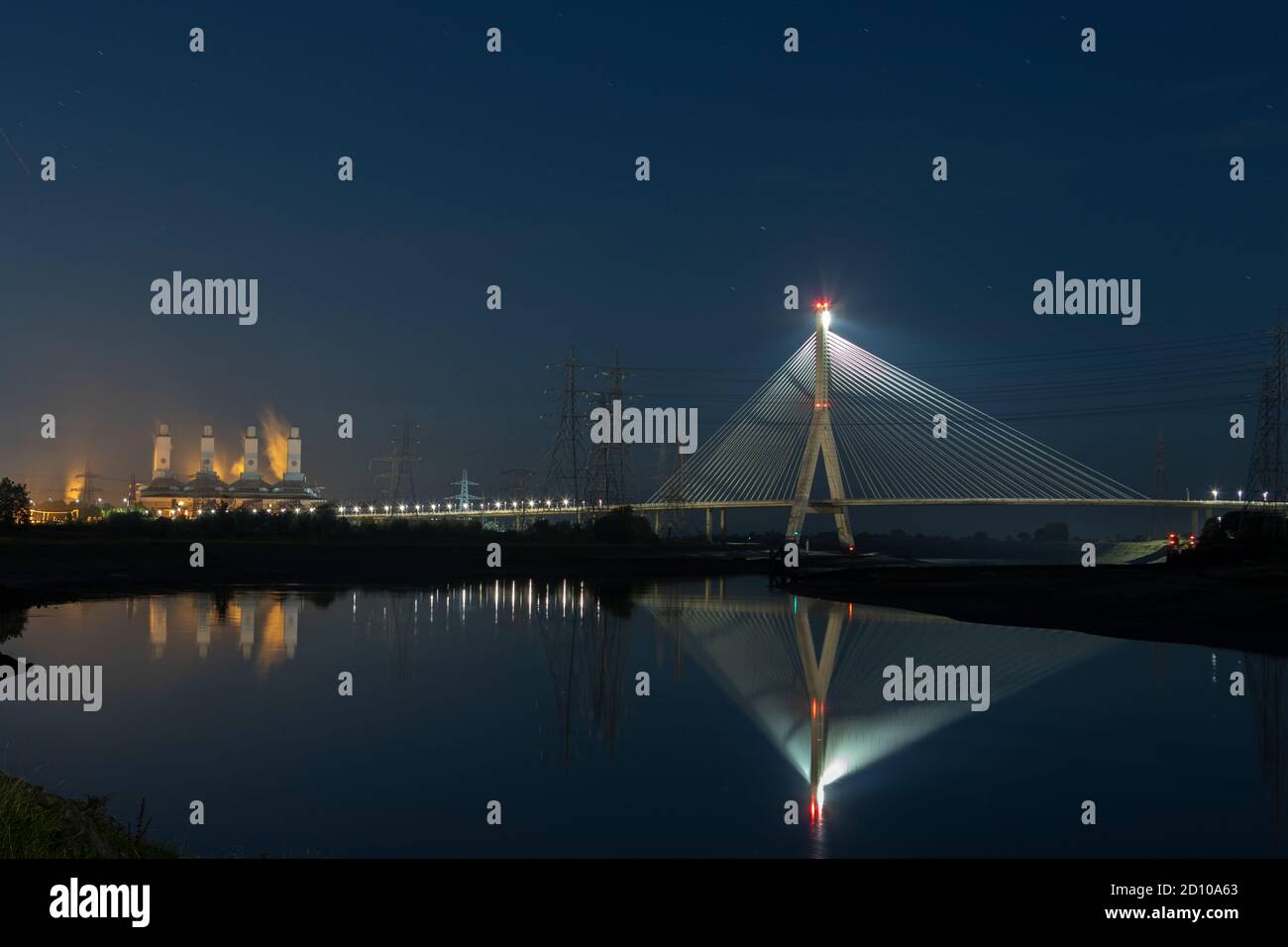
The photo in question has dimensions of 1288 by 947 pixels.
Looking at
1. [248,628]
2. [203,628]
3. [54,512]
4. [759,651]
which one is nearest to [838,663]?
[759,651]

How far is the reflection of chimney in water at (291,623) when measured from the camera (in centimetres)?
2488

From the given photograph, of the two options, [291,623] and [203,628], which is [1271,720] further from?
[203,628]

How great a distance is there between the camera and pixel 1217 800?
11.6m

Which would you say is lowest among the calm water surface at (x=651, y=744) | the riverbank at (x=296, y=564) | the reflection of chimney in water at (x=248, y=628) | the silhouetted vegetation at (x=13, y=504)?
the calm water surface at (x=651, y=744)

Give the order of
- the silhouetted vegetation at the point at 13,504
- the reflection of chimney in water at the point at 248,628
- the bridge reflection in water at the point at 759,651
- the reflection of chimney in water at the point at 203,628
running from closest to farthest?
the bridge reflection in water at the point at 759,651 < the reflection of chimney in water at the point at 203,628 < the reflection of chimney in water at the point at 248,628 < the silhouetted vegetation at the point at 13,504

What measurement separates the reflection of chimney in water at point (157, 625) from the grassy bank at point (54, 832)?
1479 centimetres

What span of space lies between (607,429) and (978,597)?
104ft

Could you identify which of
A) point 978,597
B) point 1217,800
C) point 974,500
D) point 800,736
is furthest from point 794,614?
point 974,500

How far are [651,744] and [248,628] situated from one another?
16.6 meters

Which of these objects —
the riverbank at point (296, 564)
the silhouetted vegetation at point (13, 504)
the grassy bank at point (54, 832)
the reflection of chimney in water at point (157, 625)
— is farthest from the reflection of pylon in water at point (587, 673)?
the silhouetted vegetation at point (13, 504)

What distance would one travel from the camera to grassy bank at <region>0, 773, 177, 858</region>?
7641mm

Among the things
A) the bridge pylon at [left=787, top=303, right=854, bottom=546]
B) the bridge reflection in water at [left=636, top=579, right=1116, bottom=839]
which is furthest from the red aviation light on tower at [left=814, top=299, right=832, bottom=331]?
the bridge reflection in water at [left=636, top=579, right=1116, bottom=839]

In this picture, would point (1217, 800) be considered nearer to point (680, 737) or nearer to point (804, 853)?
point (804, 853)

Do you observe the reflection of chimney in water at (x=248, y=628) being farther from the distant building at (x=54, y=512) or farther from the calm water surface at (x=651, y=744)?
the distant building at (x=54, y=512)
